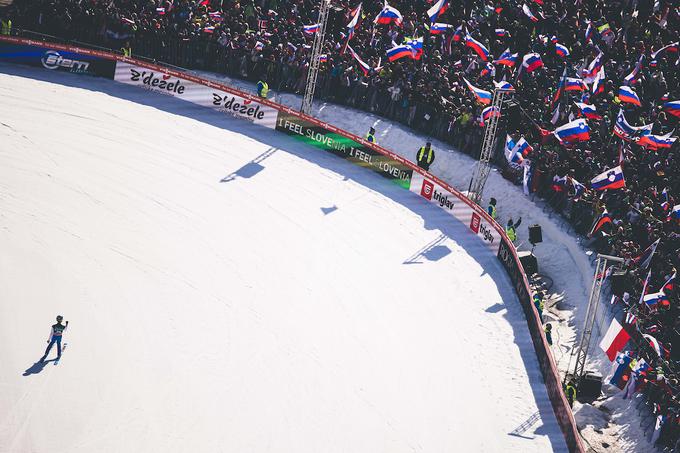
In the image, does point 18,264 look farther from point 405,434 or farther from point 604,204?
point 604,204

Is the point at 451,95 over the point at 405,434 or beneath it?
over

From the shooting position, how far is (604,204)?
31906 millimetres

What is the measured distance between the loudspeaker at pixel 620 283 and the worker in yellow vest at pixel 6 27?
24839 mm

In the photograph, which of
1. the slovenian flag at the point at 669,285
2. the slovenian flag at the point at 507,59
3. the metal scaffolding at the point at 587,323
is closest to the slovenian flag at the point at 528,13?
the slovenian flag at the point at 507,59

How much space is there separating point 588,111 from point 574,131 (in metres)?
1.90

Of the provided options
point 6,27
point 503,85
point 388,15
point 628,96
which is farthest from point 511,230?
point 6,27

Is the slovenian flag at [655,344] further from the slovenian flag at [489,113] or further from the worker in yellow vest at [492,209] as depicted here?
the slovenian flag at [489,113]

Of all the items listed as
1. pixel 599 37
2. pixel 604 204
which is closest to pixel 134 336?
pixel 604 204

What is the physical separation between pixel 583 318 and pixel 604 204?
411 centimetres

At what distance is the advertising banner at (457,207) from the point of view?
108ft

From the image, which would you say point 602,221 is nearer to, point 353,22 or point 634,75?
point 634,75

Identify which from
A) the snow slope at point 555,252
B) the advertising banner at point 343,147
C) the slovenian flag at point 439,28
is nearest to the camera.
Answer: the snow slope at point 555,252

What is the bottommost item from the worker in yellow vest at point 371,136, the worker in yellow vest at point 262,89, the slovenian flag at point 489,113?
the worker in yellow vest at point 371,136

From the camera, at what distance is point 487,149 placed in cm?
3369
